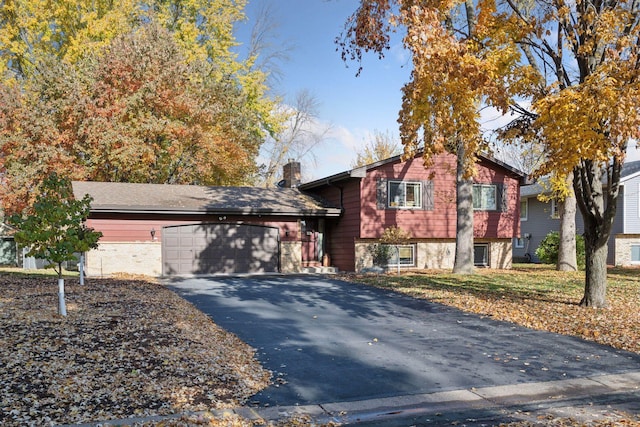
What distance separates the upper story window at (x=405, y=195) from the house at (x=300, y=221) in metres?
0.04

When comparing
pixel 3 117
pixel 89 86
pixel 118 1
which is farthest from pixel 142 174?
pixel 118 1

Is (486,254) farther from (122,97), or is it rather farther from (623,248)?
(122,97)

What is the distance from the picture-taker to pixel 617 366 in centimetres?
701

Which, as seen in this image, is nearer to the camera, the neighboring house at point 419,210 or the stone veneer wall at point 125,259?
the stone veneer wall at point 125,259

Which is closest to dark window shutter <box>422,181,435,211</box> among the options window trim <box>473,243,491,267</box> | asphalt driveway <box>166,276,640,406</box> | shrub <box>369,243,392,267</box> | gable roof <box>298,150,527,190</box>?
gable roof <box>298,150,527,190</box>

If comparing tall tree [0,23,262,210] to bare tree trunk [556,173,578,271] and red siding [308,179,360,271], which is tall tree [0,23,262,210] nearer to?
red siding [308,179,360,271]

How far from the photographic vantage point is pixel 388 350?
7.88m

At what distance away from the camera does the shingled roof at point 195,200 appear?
746 inches

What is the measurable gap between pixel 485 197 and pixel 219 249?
11.6 meters

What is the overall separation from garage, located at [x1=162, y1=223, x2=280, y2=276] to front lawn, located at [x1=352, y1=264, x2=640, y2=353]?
4.58m

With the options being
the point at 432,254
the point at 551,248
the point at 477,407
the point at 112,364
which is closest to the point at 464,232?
the point at 432,254

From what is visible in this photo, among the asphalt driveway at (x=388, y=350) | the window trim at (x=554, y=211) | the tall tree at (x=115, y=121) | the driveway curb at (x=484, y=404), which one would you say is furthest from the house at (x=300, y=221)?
the driveway curb at (x=484, y=404)

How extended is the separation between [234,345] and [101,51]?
2350cm

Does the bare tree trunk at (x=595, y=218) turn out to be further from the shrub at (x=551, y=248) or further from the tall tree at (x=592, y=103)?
the shrub at (x=551, y=248)
